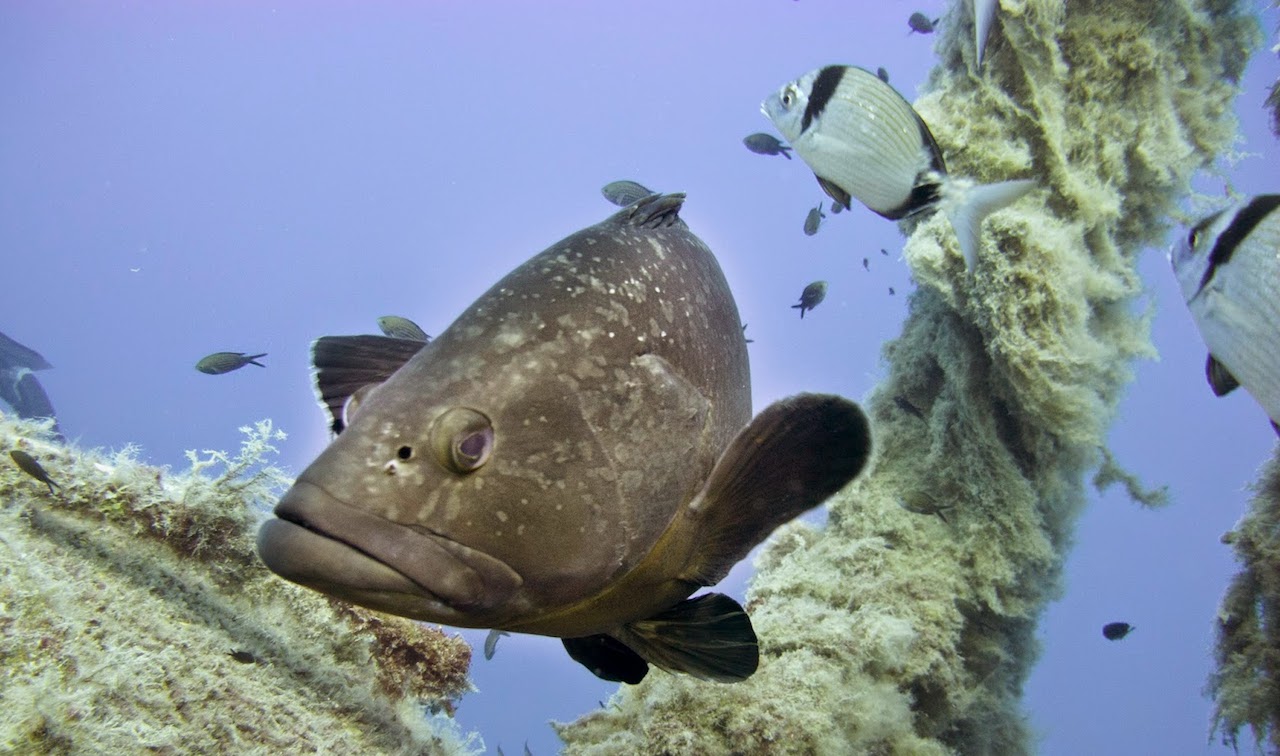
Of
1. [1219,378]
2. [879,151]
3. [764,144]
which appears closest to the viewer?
[1219,378]

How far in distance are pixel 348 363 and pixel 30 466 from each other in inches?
69.4

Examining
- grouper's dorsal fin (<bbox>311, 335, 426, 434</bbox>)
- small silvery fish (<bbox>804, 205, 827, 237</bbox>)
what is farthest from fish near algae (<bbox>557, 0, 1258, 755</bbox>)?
small silvery fish (<bbox>804, 205, 827, 237</bbox>)

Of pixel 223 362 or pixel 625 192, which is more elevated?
pixel 625 192

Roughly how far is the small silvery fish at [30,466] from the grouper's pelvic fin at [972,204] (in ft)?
13.7

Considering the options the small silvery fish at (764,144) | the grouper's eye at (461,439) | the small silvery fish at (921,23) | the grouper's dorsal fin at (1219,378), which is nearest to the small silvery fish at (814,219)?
the small silvery fish at (764,144)

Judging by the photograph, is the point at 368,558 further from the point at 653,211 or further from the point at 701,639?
the point at 653,211

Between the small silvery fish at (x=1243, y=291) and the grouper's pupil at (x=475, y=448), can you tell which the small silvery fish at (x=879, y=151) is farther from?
the grouper's pupil at (x=475, y=448)

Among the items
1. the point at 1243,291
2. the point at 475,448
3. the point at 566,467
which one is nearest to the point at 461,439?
the point at 475,448

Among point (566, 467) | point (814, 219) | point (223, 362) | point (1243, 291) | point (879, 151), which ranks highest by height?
point (814, 219)

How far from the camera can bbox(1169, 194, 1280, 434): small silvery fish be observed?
1983 mm

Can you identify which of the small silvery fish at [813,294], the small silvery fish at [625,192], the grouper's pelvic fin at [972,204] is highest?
the small silvery fish at [813,294]

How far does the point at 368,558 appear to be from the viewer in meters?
1.50

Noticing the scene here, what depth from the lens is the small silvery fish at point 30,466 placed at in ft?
9.26

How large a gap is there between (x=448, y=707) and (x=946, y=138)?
18.2ft
